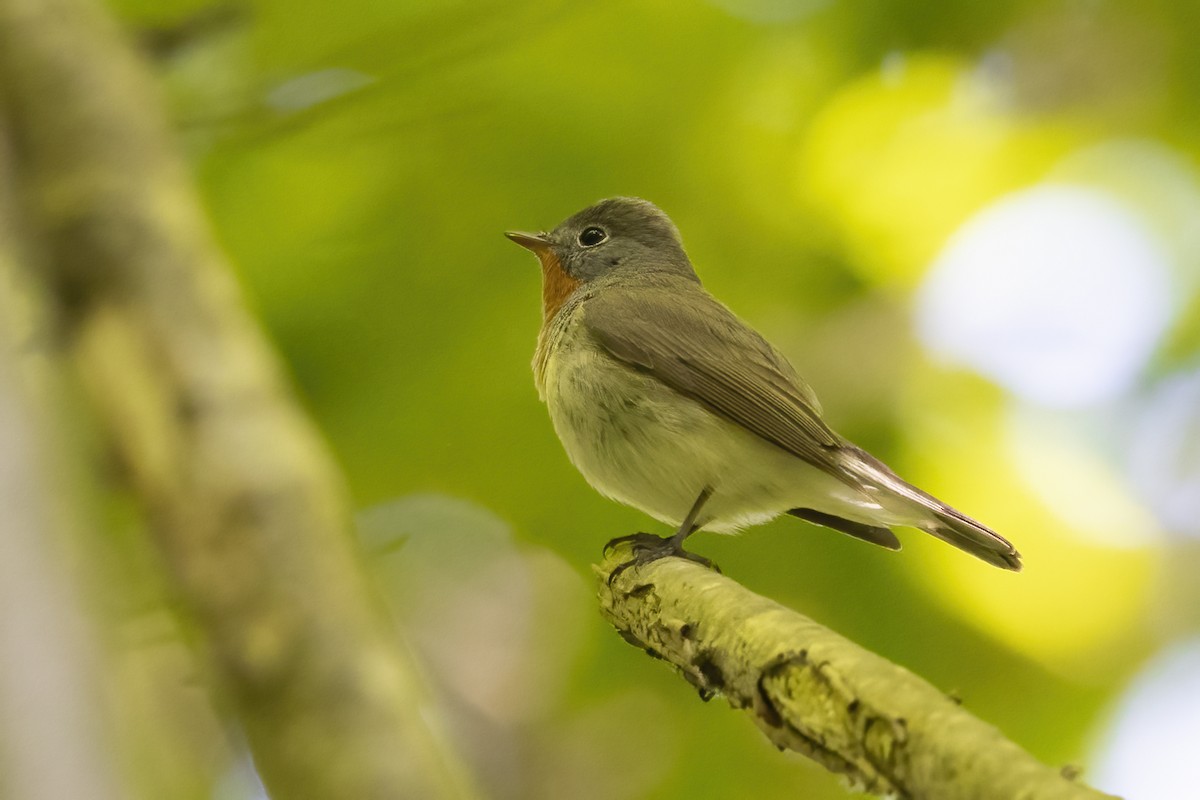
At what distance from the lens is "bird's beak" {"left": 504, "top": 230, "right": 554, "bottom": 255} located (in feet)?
10.3

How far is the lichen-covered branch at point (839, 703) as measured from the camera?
109 centimetres

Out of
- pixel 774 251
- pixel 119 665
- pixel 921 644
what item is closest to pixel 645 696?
pixel 921 644

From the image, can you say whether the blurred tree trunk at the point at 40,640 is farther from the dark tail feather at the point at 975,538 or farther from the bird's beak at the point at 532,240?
the bird's beak at the point at 532,240

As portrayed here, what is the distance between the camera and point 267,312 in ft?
9.86

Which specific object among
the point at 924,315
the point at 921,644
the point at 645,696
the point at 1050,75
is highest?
the point at 1050,75

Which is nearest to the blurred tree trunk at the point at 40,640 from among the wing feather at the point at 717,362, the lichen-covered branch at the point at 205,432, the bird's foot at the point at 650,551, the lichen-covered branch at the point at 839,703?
the lichen-covered branch at the point at 205,432

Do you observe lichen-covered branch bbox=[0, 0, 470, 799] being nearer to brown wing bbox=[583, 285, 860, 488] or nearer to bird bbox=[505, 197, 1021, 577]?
bird bbox=[505, 197, 1021, 577]

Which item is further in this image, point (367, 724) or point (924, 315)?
A: point (924, 315)

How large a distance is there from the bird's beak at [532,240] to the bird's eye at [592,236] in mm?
190

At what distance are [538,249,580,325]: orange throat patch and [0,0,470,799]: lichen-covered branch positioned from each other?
144cm

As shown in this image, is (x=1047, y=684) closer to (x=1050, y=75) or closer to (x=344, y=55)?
(x=1050, y=75)

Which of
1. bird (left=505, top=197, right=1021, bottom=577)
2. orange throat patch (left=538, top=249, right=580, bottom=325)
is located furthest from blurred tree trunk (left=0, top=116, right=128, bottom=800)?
orange throat patch (left=538, top=249, right=580, bottom=325)

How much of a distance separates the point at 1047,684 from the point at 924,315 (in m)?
1.04

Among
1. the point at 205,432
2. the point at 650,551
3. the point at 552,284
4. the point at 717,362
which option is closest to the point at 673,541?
the point at 650,551
